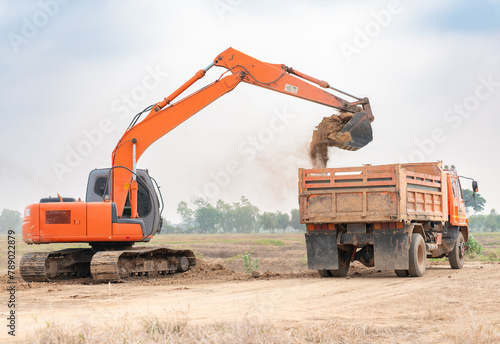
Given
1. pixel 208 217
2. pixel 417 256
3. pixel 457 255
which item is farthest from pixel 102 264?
pixel 208 217

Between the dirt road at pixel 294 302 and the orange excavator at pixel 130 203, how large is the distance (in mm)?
827

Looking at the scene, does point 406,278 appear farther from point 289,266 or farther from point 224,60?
point 289,266

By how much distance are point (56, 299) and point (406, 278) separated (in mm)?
8486

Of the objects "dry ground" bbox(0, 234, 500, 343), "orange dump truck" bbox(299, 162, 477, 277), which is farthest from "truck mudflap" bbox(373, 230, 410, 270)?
"dry ground" bbox(0, 234, 500, 343)

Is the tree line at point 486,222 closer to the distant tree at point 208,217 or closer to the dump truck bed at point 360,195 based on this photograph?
the distant tree at point 208,217

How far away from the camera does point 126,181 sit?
1669 centimetres

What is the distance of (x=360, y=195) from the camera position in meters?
15.3

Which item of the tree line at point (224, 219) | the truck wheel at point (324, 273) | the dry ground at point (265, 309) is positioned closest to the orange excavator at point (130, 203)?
the dry ground at point (265, 309)

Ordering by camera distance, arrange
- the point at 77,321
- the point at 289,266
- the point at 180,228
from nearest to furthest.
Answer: the point at 77,321 < the point at 289,266 < the point at 180,228

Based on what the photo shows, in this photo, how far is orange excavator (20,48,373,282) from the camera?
51.4 feet

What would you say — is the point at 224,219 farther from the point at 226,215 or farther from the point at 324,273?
the point at 324,273

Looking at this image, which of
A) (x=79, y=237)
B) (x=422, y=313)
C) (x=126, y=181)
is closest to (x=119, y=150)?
(x=126, y=181)

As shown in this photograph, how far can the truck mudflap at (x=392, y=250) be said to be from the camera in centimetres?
1532

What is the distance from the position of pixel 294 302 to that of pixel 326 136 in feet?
21.5
